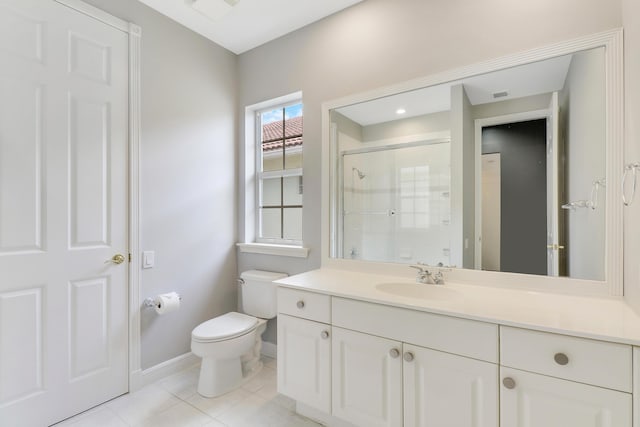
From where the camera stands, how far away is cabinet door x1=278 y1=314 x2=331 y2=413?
1.55 metres

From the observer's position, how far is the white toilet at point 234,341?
6.30 ft

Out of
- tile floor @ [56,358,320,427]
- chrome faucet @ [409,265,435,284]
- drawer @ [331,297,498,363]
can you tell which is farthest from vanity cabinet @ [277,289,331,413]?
chrome faucet @ [409,265,435,284]

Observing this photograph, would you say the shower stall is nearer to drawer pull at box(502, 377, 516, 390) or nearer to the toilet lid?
drawer pull at box(502, 377, 516, 390)

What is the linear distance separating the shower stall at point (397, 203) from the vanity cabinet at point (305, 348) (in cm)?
58

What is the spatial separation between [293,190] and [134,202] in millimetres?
1190

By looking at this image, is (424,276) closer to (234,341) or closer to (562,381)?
(562,381)

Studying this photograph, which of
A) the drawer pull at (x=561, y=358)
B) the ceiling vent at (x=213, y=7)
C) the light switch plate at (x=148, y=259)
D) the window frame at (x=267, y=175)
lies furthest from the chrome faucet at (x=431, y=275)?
the ceiling vent at (x=213, y=7)

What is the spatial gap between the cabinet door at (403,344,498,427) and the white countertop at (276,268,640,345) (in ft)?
0.64

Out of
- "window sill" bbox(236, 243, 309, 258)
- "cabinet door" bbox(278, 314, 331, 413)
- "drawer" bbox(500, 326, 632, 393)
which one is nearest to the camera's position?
"drawer" bbox(500, 326, 632, 393)

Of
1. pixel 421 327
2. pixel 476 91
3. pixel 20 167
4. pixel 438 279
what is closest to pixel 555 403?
pixel 421 327

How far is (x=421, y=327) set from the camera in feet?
4.21

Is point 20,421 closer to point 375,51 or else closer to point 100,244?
point 100,244

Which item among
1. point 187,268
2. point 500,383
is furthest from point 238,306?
point 500,383

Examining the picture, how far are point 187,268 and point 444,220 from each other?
194 centimetres
